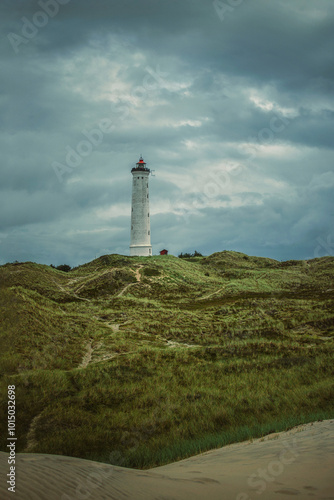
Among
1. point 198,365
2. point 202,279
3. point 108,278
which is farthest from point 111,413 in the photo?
point 202,279


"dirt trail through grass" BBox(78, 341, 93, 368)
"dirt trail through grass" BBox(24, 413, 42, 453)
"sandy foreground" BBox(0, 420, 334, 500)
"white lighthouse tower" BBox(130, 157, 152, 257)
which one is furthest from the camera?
"white lighthouse tower" BBox(130, 157, 152, 257)

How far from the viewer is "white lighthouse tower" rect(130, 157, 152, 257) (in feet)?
255

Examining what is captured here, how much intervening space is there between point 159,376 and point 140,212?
63457 millimetres

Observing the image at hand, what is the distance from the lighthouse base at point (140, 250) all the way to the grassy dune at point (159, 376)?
1538 inches

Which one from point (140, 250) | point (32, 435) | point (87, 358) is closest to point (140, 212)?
point (140, 250)

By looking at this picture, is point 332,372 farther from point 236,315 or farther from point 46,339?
point 236,315

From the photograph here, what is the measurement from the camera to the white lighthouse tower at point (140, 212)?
77625 mm

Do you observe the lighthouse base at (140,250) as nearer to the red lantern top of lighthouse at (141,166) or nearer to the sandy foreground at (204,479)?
the red lantern top of lighthouse at (141,166)

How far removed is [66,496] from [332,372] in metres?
13.9

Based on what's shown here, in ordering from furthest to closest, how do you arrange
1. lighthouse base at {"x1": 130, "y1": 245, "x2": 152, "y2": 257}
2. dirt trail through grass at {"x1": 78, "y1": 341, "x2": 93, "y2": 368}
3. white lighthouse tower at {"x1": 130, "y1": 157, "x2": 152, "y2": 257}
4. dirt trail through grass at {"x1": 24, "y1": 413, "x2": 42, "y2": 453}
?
lighthouse base at {"x1": 130, "y1": 245, "x2": 152, "y2": 257} → white lighthouse tower at {"x1": 130, "y1": 157, "x2": 152, "y2": 257} → dirt trail through grass at {"x1": 78, "y1": 341, "x2": 93, "y2": 368} → dirt trail through grass at {"x1": 24, "y1": 413, "x2": 42, "y2": 453}

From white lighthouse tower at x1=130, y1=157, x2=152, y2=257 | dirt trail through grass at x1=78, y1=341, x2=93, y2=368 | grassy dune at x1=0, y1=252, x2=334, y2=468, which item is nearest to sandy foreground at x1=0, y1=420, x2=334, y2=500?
grassy dune at x1=0, y1=252, x2=334, y2=468

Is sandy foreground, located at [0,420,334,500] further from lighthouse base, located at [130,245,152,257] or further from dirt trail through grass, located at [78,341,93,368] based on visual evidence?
lighthouse base, located at [130,245,152,257]

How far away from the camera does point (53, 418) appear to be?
11.3 metres

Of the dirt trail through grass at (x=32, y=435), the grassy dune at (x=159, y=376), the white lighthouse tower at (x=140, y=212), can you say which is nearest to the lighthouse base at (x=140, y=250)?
the white lighthouse tower at (x=140, y=212)
